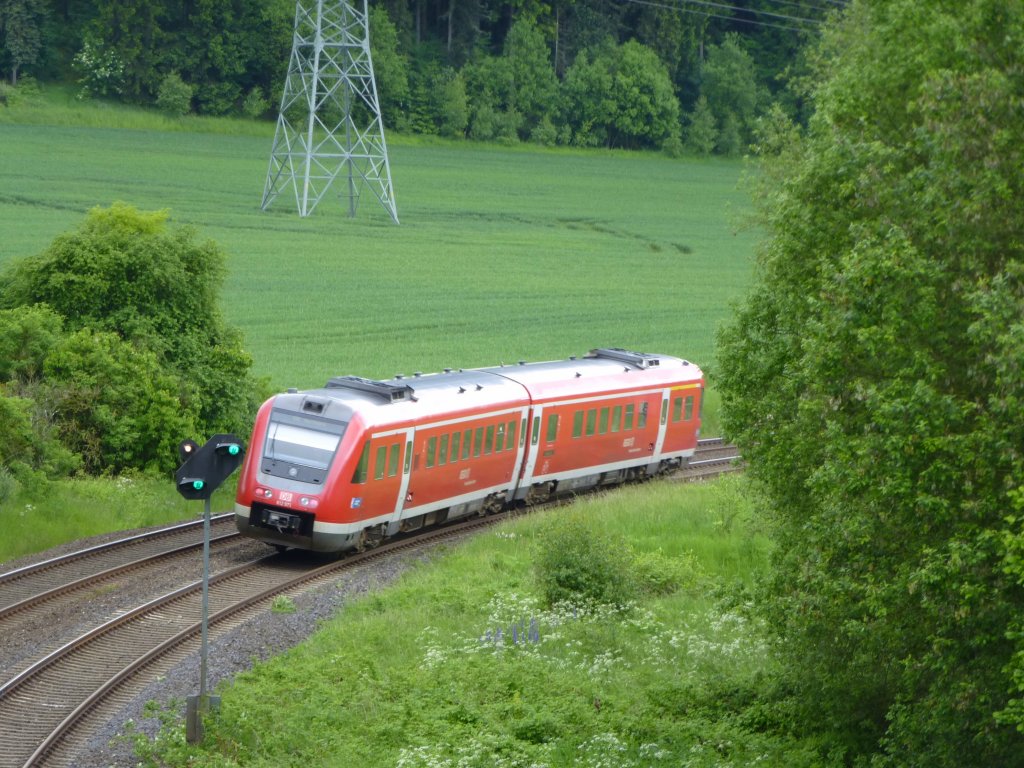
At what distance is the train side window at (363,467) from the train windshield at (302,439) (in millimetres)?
447

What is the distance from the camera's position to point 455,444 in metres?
27.8

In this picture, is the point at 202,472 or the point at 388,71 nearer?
the point at 202,472

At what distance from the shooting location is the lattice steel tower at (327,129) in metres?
66.9

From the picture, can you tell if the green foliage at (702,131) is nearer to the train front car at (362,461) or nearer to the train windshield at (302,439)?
the train front car at (362,461)

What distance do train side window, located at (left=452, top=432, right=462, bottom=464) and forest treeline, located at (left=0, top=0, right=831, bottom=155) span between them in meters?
67.9

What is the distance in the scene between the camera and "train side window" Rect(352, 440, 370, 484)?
25.0 m

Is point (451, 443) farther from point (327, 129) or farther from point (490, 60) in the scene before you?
point (490, 60)

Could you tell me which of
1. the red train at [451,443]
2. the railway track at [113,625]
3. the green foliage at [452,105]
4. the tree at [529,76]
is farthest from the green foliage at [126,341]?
the tree at [529,76]

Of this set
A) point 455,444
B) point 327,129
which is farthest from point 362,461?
point 327,129

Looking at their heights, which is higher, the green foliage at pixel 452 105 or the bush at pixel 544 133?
the green foliage at pixel 452 105

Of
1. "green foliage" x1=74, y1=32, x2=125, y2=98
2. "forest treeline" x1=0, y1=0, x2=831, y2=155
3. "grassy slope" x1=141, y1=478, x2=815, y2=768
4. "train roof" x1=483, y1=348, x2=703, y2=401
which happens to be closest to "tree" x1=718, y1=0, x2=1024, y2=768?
"grassy slope" x1=141, y1=478, x2=815, y2=768

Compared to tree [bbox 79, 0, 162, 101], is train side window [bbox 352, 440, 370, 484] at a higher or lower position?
lower

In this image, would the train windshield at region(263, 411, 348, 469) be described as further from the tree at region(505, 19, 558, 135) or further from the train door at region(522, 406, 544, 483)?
the tree at region(505, 19, 558, 135)

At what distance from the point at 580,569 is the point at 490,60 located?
292 feet
